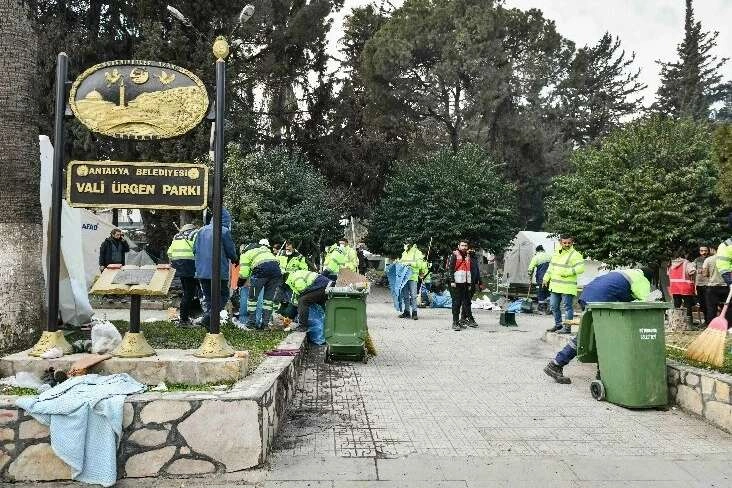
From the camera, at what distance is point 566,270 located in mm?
11734

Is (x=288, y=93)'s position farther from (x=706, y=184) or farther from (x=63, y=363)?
(x=63, y=363)

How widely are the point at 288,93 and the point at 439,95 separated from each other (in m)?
7.75

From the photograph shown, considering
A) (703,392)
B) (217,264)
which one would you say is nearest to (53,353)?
(217,264)

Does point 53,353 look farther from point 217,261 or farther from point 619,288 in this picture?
point 619,288

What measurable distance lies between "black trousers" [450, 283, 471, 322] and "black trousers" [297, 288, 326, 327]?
4376 millimetres

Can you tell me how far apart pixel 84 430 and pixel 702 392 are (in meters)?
5.36

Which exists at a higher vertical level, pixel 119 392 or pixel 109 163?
pixel 109 163

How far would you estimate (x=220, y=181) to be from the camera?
607cm

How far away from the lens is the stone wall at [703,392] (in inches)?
230

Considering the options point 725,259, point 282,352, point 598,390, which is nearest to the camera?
point 598,390

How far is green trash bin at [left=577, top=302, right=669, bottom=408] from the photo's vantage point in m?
6.43

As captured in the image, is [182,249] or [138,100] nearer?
[138,100]

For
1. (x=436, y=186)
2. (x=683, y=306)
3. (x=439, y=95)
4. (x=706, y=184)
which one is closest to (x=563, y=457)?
(x=683, y=306)

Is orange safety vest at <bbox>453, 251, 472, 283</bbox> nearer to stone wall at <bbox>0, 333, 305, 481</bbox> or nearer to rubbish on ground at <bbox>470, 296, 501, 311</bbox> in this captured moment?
rubbish on ground at <bbox>470, 296, 501, 311</bbox>
